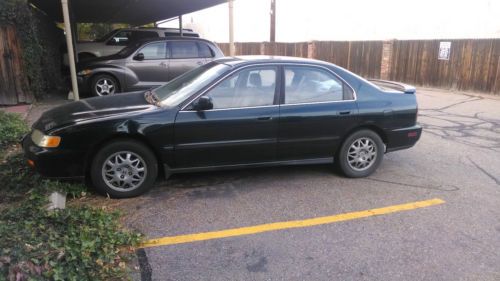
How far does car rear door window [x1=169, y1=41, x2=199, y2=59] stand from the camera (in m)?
10.6

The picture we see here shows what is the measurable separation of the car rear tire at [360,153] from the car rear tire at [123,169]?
238 cm

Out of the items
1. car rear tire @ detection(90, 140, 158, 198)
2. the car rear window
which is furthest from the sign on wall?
car rear tire @ detection(90, 140, 158, 198)

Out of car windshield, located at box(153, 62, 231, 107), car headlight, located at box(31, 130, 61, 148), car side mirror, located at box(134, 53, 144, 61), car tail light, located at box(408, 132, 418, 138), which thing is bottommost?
car tail light, located at box(408, 132, 418, 138)

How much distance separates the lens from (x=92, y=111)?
14.8ft

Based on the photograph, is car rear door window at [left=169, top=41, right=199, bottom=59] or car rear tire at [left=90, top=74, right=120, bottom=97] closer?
car rear tire at [left=90, top=74, right=120, bottom=97]

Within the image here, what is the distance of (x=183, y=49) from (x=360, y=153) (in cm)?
671

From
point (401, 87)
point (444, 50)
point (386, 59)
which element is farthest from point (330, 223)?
point (386, 59)

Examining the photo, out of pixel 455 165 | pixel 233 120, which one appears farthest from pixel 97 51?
pixel 455 165

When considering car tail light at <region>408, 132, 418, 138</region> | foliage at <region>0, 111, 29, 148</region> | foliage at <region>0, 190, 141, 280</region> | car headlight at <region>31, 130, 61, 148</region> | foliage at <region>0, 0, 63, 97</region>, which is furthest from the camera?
foliage at <region>0, 0, 63, 97</region>

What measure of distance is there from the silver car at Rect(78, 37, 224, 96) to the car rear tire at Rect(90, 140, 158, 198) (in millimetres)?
6140

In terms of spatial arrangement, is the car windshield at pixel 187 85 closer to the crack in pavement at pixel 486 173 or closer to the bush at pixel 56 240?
the bush at pixel 56 240

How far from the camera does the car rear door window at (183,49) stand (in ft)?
34.7

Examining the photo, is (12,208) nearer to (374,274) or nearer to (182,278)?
(182,278)

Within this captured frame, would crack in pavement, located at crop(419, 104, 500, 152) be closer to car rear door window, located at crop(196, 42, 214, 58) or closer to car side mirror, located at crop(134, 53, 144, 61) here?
car rear door window, located at crop(196, 42, 214, 58)
